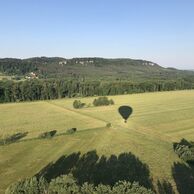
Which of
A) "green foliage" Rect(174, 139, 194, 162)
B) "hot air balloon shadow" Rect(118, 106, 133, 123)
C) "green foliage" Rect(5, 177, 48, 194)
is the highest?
"green foliage" Rect(5, 177, 48, 194)

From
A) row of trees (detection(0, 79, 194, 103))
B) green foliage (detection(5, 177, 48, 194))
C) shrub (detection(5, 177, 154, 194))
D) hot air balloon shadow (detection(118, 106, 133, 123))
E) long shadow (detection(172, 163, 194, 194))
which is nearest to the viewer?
shrub (detection(5, 177, 154, 194))

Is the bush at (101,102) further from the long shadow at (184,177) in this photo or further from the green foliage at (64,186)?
the green foliage at (64,186)

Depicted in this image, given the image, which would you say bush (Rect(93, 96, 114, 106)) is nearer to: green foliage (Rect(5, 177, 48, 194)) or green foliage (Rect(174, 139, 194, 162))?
green foliage (Rect(174, 139, 194, 162))

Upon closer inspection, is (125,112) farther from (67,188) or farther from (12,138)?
(67,188)

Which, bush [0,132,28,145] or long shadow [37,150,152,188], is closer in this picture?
long shadow [37,150,152,188]

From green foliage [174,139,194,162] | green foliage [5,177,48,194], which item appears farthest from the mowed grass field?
green foliage [5,177,48,194]

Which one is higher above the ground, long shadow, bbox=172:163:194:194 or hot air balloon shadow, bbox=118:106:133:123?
long shadow, bbox=172:163:194:194

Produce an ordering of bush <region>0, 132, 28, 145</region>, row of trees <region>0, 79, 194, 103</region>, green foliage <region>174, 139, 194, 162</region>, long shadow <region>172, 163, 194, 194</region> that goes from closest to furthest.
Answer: long shadow <region>172, 163, 194, 194</region>, green foliage <region>174, 139, 194, 162</region>, bush <region>0, 132, 28, 145</region>, row of trees <region>0, 79, 194, 103</region>
